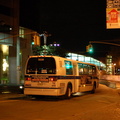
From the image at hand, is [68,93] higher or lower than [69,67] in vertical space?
lower

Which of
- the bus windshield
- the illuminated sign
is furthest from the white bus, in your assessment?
the illuminated sign

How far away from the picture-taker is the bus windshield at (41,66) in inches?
648

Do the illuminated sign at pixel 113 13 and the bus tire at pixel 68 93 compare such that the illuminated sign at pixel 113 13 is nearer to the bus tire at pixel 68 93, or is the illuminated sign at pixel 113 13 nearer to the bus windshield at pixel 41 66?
the bus tire at pixel 68 93

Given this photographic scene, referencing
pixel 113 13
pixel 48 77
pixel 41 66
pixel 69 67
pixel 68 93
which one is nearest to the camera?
pixel 48 77

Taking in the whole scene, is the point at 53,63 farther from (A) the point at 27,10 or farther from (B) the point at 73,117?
(A) the point at 27,10

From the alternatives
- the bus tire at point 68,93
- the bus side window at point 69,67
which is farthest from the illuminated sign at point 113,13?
the bus tire at point 68,93

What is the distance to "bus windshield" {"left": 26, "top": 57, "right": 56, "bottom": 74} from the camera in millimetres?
16469

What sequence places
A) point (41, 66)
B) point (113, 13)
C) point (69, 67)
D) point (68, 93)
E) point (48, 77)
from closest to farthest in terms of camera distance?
point (48, 77) → point (41, 66) → point (68, 93) → point (69, 67) → point (113, 13)

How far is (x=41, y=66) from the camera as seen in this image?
55.1ft

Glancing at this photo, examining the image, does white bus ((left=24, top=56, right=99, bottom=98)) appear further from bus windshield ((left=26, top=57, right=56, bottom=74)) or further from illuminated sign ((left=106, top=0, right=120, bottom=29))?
illuminated sign ((left=106, top=0, right=120, bottom=29))

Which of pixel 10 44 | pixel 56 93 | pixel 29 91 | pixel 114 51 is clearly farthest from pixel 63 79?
pixel 114 51

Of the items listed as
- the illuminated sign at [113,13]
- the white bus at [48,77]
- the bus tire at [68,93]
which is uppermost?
the illuminated sign at [113,13]

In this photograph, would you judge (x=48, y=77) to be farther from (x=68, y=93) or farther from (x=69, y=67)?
(x=69, y=67)

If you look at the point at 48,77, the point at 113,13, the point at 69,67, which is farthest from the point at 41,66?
the point at 113,13
